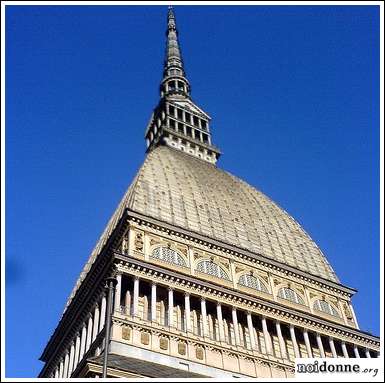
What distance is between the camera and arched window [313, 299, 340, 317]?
46.8 metres

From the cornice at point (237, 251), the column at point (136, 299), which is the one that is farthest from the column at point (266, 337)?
the column at point (136, 299)

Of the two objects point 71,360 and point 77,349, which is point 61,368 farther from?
point 77,349

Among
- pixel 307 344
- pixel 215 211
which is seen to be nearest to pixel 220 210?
pixel 215 211

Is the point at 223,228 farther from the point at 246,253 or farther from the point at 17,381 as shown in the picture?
the point at 17,381

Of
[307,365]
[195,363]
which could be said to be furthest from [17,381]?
[195,363]

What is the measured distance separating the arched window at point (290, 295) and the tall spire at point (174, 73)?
36.8 meters

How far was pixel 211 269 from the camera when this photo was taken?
43.2 meters

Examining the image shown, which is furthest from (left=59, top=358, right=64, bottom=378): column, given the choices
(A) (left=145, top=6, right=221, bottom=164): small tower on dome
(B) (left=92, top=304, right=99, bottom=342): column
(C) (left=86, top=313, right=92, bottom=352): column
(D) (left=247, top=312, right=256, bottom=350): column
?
(A) (left=145, top=6, right=221, bottom=164): small tower on dome

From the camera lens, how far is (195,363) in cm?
3588

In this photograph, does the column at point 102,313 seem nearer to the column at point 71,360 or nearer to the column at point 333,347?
the column at point 71,360

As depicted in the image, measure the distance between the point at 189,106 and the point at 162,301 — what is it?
3890cm

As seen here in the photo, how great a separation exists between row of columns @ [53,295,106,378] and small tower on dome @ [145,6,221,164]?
2840cm

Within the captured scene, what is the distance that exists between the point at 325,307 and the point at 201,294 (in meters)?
12.4

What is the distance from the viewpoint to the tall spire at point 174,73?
257 feet
